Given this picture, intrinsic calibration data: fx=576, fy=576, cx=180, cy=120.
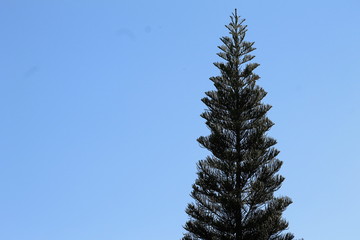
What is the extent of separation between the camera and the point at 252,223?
Result: 20531 mm

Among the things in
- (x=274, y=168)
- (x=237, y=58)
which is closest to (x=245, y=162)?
(x=274, y=168)

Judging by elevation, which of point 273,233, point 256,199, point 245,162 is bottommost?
point 273,233

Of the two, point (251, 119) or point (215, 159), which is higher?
point (251, 119)

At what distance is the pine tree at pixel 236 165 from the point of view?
67.8 ft

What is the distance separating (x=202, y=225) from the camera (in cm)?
2100

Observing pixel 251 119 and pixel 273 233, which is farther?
pixel 251 119

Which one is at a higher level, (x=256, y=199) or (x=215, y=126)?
(x=215, y=126)

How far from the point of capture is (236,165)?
2148 cm

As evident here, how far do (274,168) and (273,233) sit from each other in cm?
243

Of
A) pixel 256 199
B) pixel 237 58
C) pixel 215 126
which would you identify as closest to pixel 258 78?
pixel 237 58

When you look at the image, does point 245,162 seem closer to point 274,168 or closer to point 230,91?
point 274,168

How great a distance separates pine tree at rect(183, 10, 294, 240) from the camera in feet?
67.8

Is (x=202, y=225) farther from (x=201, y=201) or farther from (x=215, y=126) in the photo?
(x=215, y=126)

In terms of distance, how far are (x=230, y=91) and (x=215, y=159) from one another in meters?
2.81
